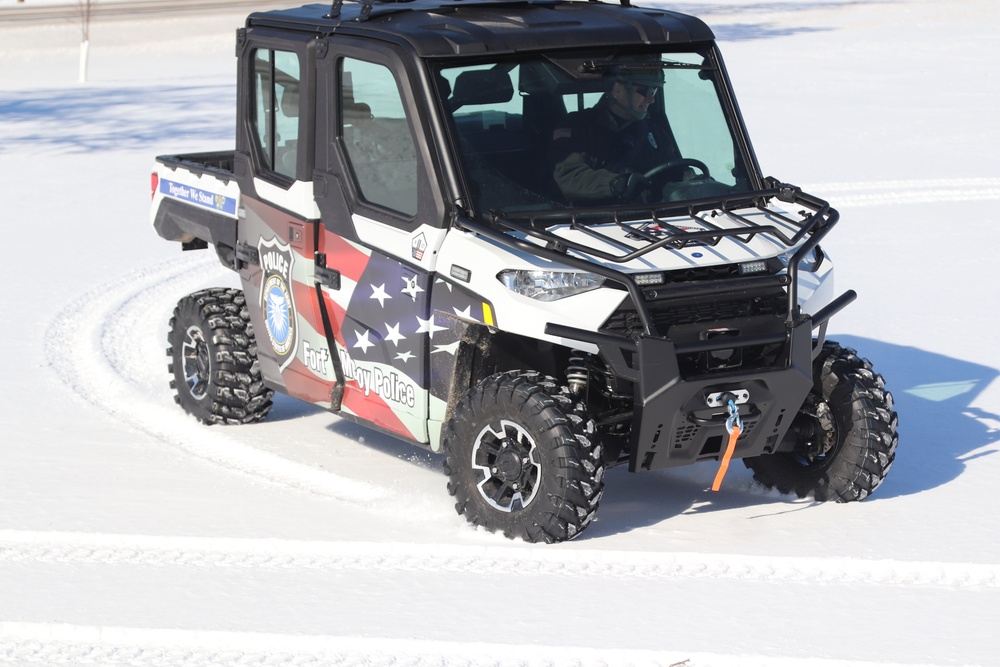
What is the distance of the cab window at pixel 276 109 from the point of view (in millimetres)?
6945

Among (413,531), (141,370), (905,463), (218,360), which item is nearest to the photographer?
(413,531)

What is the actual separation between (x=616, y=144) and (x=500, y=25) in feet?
2.32

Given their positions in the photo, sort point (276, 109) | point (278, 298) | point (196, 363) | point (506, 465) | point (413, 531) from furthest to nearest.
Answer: point (196, 363) → point (278, 298) → point (276, 109) → point (413, 531) → point (506, 465)

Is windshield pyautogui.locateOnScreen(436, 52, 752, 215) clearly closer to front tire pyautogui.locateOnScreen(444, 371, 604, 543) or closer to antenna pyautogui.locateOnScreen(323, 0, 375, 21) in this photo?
antenna pyautogui.locateOnScreen(323, 0, 375, 21)

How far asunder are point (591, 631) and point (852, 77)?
17779 mm

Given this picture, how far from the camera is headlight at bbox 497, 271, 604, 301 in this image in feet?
18.5

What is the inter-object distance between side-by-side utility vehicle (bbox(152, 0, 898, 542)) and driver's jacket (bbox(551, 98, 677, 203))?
0.04 feet

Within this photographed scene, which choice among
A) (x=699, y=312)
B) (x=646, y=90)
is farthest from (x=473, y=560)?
(x=646, y=90)

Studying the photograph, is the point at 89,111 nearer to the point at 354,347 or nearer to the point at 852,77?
the point at 852,77

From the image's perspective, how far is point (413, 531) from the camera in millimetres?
6105

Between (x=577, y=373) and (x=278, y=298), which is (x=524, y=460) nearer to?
(x=577, y=373)

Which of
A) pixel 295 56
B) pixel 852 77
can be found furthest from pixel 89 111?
pixel 295 56

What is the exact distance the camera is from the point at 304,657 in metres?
4.88

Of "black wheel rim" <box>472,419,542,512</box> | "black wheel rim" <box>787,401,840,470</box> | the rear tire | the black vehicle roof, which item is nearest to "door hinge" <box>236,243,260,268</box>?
the rear tire
